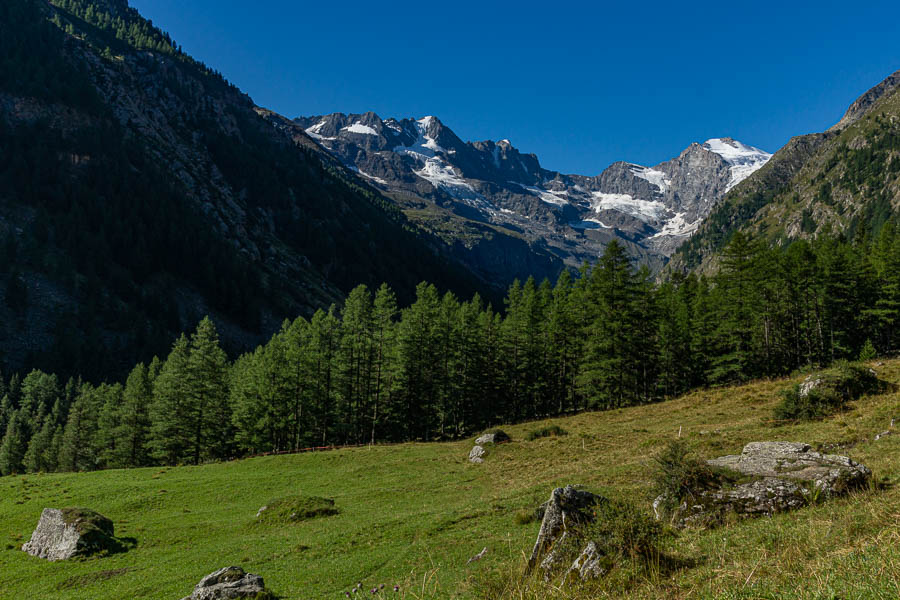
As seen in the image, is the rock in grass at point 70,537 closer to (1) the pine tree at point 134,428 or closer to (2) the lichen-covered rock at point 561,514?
(2) the lichen-covered rock at point 561,514

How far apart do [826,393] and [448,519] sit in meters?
21.7

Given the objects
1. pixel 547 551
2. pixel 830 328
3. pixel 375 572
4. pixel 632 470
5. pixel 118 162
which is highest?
pixel 118 162

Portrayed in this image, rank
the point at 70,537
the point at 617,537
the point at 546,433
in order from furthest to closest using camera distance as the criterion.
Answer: the point at 546,433 → the point at 70,537 → the point at 617,537

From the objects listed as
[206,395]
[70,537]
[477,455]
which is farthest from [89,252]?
[477,455]

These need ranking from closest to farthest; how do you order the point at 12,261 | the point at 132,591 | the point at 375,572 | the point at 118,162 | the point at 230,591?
the point at 230,591, the point at 375,572, the point at 132,591, the point at 12,261, the point at 118,162

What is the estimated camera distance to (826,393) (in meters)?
24.5

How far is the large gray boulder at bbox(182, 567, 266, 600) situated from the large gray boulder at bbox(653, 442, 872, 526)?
451 inches

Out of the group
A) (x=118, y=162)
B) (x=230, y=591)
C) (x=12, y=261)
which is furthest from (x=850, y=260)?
(x=118, y=162)

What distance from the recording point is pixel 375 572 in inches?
567

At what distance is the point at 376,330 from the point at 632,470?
126 feet

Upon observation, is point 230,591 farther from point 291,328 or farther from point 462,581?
point 291,328

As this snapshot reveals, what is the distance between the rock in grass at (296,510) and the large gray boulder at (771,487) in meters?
17.6

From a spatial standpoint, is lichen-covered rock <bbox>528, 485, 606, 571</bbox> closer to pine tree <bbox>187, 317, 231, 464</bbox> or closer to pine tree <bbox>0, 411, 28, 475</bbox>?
pine tree <bbox>187, 317, 231, 464</bbox>

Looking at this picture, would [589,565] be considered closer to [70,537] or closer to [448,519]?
[448,519]
